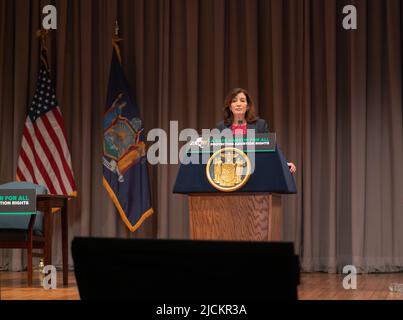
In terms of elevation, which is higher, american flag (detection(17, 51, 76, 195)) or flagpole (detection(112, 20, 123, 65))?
flagpole (detection(112, 20, 123, 65))

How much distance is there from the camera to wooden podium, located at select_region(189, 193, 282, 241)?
4.23m

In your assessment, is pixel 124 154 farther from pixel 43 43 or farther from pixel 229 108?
pixel 229 108

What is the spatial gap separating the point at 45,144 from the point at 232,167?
13.4 feet

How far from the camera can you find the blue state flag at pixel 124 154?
7.56 m

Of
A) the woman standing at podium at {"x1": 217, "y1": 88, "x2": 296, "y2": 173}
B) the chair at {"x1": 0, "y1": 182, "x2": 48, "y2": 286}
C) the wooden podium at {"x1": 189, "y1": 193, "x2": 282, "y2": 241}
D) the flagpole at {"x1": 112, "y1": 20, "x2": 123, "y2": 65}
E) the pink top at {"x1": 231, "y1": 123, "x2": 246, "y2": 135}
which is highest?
the flagpole at {"x1": 112, "y1": 20, "x2": 123, "y2": 65}

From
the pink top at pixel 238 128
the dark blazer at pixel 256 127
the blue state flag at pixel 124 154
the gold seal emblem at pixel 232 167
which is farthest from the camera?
the blue state flag at pixel 124 154

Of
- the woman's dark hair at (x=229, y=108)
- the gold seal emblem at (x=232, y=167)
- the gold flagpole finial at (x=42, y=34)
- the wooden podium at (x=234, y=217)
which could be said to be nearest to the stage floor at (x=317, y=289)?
the wooden podium at (x=234, y=217)

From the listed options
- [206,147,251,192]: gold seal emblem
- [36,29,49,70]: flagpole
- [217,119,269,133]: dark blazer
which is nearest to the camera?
[206,147,251,192]: gold seal emblem

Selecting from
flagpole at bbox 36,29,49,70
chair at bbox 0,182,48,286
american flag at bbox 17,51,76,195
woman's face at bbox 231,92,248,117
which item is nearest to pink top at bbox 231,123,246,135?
woman's face at bbox 231,92,248,117

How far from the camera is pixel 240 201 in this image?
14.0ft

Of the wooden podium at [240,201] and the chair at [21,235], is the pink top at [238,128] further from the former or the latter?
the chair at [21,235]

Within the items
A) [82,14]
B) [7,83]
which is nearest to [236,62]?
[82,14]

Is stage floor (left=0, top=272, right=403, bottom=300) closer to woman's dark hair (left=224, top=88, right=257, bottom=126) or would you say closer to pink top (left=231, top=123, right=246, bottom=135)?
pink top (left=231, top=123, right=246, bottom=135)

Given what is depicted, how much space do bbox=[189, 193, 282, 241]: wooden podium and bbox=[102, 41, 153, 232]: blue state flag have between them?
3.30 m
